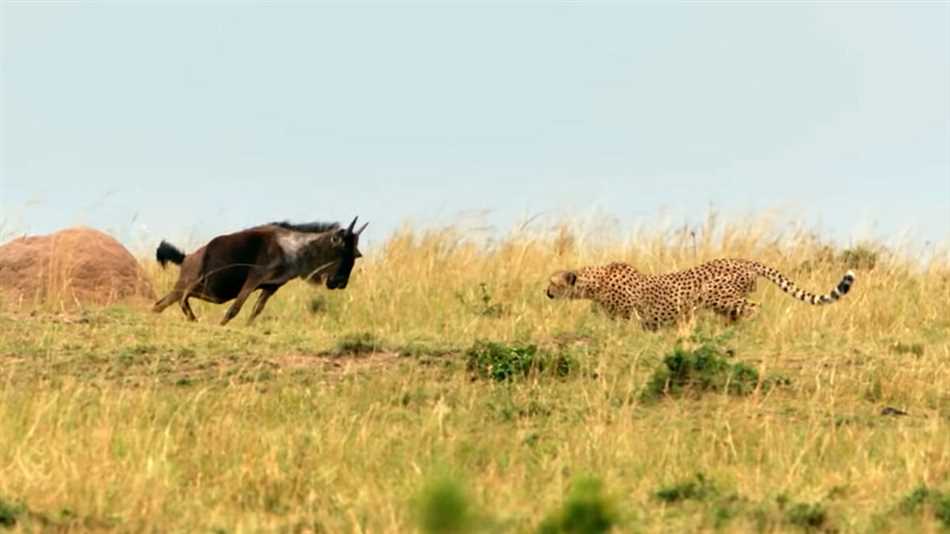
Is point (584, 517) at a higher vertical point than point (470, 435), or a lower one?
higher

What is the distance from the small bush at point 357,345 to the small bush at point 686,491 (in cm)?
410

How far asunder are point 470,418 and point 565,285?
4646 millimetres

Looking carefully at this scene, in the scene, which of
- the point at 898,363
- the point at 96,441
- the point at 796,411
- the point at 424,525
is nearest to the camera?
the point at 424,525

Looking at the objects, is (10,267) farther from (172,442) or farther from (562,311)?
(172,442)

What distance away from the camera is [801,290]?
1277cm

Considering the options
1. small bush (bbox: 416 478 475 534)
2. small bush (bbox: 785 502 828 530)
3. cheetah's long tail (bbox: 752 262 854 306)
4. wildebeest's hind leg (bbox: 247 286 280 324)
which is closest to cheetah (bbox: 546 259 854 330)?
cheetah's long tail (bbox: 752 262 854 306)

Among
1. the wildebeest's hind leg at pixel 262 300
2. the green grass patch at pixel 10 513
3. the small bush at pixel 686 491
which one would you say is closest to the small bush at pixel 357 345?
the wildebeest's hind leg at pixel 262 300

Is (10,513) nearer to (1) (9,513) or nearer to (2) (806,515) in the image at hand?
(1) (9,513)

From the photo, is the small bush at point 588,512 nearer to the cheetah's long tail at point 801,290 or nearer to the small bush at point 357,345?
the small bush at point 357,345

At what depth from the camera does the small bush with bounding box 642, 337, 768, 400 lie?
9.33 meters

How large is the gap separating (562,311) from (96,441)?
20.5ft

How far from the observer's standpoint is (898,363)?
1027 cm

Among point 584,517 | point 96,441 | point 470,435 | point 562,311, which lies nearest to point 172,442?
point 96,441

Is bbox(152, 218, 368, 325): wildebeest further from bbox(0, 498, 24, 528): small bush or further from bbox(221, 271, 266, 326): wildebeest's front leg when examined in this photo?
bbox(0, 498, 24, 528): small bush
